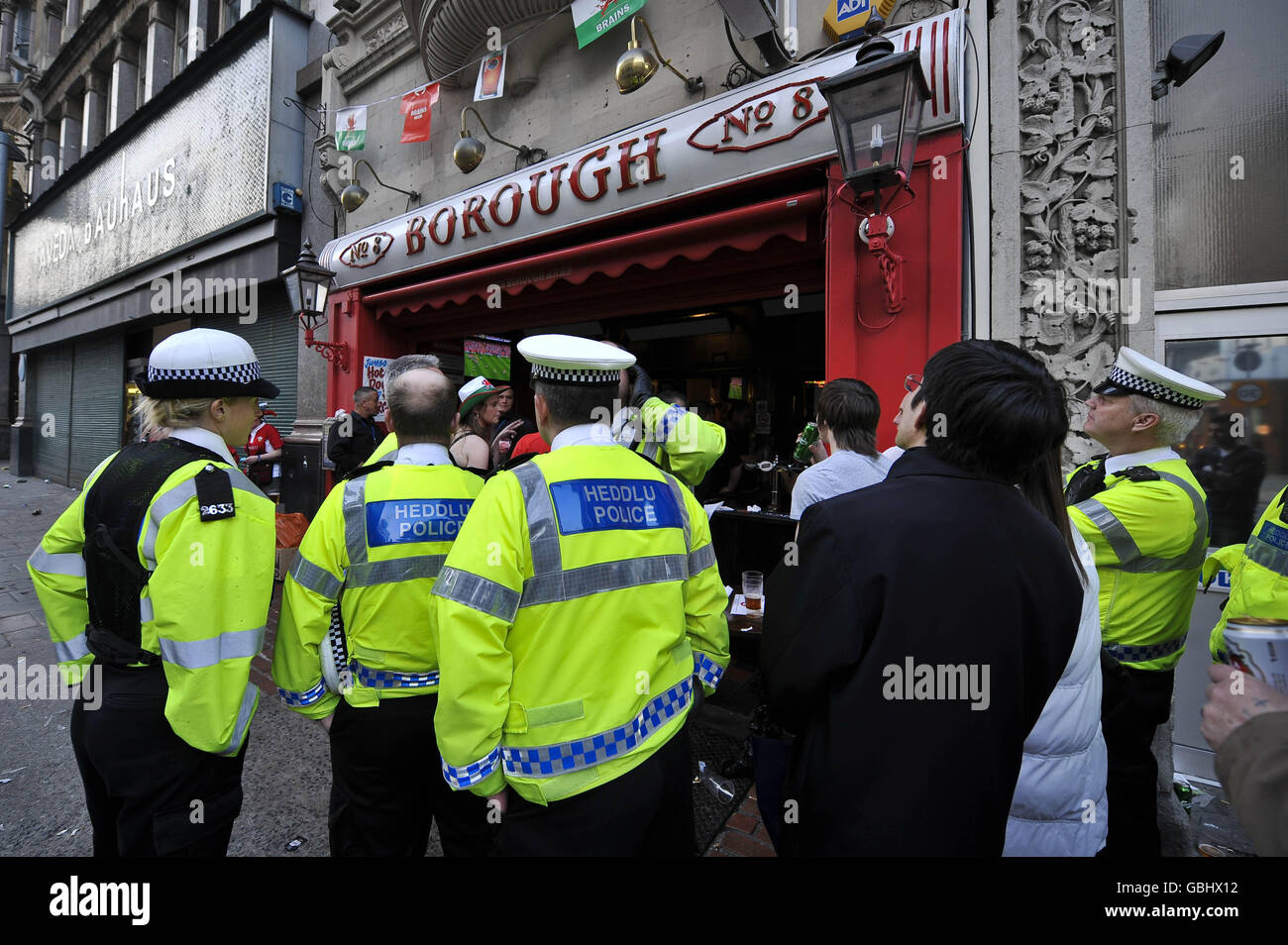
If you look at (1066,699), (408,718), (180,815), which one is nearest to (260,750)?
(180,815)

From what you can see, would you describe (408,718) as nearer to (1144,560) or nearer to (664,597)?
(664,597)

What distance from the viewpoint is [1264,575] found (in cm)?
192

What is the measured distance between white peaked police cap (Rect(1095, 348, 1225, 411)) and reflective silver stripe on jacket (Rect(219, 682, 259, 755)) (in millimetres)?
3325

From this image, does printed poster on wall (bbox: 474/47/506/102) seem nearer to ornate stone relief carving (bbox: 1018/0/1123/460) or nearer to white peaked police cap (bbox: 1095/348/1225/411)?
ornate stone relief carving (bbox: 1018/0/1123/460)

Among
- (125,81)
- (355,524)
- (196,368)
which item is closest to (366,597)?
(355,524)

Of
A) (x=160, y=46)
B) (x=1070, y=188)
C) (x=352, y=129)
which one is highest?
(x=160, y=46)

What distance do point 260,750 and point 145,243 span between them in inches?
516

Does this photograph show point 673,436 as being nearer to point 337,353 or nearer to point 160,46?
point 337,353

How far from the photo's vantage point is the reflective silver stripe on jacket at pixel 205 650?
61.8 inches

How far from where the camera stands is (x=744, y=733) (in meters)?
3.46

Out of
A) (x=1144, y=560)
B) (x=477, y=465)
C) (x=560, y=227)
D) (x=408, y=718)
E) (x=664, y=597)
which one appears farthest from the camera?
(x=560, y=227)

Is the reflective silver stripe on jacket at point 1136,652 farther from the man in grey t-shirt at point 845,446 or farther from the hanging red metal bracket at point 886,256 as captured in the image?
the hanging red metal bracket at point 886,256

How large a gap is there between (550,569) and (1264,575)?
7.88ft

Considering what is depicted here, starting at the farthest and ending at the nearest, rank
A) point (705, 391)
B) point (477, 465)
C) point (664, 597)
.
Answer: point (705, 391) → point (477, 465) → point (664, 597)
